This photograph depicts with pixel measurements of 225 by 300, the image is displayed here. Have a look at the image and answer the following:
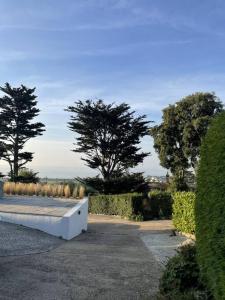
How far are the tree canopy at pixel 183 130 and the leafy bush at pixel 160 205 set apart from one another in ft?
43.8

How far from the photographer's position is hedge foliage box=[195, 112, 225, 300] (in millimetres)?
4457

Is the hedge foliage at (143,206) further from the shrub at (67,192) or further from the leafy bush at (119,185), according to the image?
the leafy bush at (119,185)

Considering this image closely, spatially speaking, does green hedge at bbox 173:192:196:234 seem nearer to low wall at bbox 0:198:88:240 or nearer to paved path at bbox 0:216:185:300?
paved path at bbox 0:216:185:300

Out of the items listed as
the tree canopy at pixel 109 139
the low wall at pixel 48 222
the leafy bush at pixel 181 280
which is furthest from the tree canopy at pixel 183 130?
the leafy bush at pixel 181 280

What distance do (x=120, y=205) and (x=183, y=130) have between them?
51.5ft

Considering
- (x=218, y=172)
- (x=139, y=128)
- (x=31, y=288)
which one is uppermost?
(x=139, y=128)

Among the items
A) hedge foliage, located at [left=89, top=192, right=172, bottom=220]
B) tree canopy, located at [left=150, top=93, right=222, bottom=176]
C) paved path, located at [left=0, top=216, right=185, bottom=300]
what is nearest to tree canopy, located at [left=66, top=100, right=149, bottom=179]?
tree canopy, located at [left=150, top=93, right=222, bottom=176]

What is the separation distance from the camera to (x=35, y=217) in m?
14.9

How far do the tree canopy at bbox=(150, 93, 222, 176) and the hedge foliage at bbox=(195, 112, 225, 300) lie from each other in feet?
→ 110

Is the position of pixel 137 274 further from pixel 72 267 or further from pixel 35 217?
pixel 35 217

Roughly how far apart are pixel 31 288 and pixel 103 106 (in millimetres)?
37925

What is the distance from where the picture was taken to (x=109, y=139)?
42750 mm

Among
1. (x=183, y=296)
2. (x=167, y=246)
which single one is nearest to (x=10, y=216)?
(x=167, y=246)

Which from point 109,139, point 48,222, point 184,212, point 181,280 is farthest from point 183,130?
point 181,280
